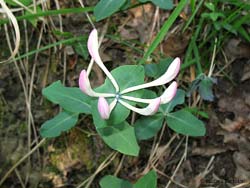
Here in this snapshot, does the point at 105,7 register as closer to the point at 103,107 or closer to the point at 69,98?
the point at 69,98

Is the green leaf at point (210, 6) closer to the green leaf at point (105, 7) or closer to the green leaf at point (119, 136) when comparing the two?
the green leaf at point (105, 7)

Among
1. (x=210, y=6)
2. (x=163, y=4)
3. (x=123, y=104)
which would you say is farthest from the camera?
(x=210, y=6)

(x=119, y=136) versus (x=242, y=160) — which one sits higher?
(x=119, y=136)

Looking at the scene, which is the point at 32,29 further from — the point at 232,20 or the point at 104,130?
the point at 232,20

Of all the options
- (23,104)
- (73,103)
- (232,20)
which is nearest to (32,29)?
(23,104)

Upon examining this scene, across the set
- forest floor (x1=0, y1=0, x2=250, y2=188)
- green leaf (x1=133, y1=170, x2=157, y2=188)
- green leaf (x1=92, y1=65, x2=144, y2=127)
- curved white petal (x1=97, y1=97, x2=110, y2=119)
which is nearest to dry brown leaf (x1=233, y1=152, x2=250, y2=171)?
forest floor (x1=0, y1=0, x2=250, y2=188)

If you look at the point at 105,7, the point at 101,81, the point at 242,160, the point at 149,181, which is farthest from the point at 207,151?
the point at 105,7
